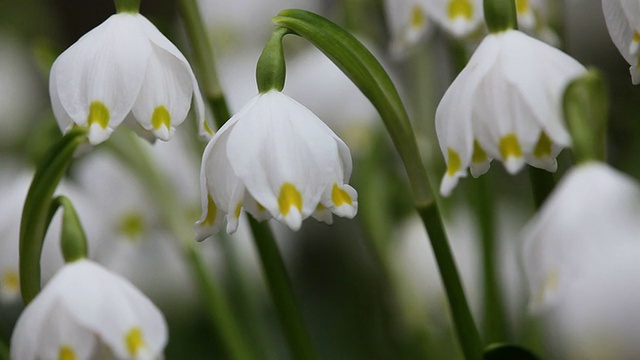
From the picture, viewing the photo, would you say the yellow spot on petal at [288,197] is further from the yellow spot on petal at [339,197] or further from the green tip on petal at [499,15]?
the green tip on petal at [499,15]

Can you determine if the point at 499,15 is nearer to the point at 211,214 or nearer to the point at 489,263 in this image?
the point at 211,214

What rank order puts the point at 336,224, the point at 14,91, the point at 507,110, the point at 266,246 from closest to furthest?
the point at 507,110 → the point at 266,246 → the point at 336,224 → the point at 14,91

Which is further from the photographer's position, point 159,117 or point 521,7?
point 521,7

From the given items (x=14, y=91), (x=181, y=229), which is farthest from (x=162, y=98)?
(x=14, y=91)

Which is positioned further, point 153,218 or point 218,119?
point 153,218

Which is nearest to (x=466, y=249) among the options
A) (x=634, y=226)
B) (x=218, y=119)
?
(x=218, y=119)

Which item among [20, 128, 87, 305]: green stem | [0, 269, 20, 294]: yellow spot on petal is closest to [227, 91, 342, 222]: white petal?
[20, 128, 87, 305]: green stem

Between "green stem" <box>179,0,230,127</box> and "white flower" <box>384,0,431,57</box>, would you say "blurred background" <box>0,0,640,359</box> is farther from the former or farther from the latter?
"green stem" <box>179,0,230,127</box>

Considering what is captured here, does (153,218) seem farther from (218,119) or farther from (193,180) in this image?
(218,119)
